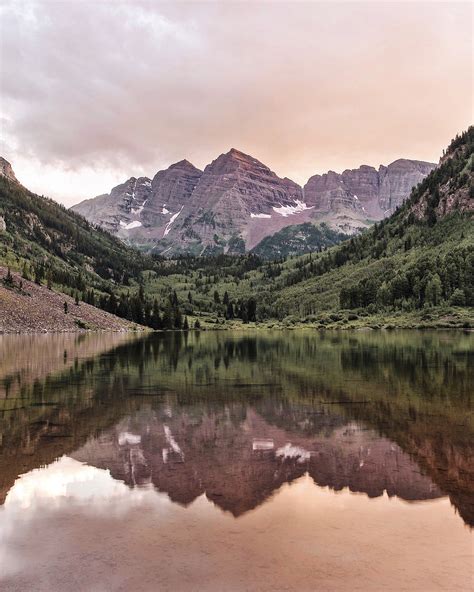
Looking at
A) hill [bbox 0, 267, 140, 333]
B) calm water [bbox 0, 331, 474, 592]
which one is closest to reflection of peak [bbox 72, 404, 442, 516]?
calm water [bbox 0, 331, 474, 592]

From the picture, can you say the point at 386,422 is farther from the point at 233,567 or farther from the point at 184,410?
the point at 233,567

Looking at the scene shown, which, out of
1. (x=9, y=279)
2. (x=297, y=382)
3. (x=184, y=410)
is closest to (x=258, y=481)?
(x=184, y=410)

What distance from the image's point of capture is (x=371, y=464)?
22094mm

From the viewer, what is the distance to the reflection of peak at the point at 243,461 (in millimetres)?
19000

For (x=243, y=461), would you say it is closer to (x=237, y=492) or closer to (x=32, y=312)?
(x=237, y=492)

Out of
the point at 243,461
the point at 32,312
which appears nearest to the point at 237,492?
the point at 243,461

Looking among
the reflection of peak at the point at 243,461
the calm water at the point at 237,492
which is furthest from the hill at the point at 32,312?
the reflection of peak at the point at 243,461

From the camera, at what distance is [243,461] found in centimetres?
2258

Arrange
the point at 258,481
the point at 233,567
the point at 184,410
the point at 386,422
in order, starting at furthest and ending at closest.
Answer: the point at 184,410
the point at 386,422
the point at 258,481
the point at 233,567

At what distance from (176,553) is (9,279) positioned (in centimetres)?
19324

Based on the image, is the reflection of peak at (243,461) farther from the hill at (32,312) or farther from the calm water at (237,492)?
the hill at (32,312)

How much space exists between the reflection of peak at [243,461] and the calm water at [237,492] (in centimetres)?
10

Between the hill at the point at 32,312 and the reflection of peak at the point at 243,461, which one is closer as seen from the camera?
the reflection of peak at the point at 243,461

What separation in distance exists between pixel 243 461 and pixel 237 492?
3.98 meters
